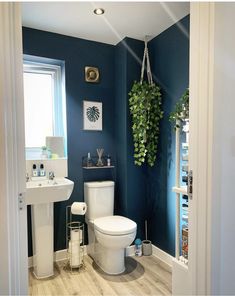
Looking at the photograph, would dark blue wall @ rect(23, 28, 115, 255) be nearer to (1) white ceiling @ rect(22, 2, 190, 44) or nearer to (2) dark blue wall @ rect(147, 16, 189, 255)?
(1) white ceiling @ rect(22, 2, 190, 44)

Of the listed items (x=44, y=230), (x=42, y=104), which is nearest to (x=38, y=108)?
(x=42, y=104)

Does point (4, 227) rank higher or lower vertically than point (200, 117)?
lower

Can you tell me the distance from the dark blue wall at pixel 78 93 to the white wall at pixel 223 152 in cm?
171

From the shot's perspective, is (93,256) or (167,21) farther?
(93,256)

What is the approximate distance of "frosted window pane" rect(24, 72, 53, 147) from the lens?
2.51 m

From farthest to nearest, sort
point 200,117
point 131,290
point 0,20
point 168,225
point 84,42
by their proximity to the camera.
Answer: point 84,42 < point 168,225 < point 131,290 < point 200,117 < point 0,20

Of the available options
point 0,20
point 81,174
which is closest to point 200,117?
point 0,20

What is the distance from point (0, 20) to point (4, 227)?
28.3 inches

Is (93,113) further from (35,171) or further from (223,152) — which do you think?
(223,152)

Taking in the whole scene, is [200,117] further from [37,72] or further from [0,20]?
[37,72]

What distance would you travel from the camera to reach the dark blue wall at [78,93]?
2.38 meters

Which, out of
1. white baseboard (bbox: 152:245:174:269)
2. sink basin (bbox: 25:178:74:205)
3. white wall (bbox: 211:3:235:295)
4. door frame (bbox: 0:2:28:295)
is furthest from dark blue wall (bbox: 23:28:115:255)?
white wall (bbox: 211:3:235:295)

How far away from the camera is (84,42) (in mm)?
2535

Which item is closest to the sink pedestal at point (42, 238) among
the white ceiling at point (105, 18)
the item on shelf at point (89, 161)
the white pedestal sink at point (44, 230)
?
the white pedestal sink at point (44, 230)
